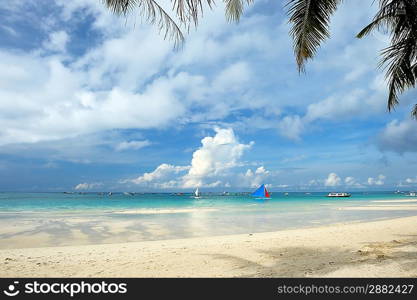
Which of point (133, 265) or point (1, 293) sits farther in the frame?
Answer: point (133, 265)

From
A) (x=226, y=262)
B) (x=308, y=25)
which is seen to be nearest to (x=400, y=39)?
(x=308, y=25)

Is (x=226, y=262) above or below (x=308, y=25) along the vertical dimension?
below

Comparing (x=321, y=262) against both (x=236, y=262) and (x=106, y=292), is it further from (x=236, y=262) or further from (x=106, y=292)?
(x=106, y=292)

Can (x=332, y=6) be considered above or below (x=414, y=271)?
above

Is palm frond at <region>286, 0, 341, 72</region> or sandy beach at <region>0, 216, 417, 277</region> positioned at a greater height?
palm frond at <region>286, 0, 341, 72</region>

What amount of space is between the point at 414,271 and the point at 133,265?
18.0 ft

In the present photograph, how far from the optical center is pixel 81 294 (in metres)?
4.58

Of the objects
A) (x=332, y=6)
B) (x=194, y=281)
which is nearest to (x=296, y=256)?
(x=194, y=281)

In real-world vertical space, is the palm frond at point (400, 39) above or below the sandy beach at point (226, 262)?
above

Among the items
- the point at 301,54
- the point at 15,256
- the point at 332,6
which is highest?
the point at 332,6

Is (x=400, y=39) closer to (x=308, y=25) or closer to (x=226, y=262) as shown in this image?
(x=308, y=25)

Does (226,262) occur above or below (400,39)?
below

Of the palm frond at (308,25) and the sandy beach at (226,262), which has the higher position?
the palm frond at (308,25)

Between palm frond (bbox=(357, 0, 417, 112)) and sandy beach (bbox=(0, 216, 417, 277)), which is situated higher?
palm frond (bbox=(357, 0, 417, 112))
